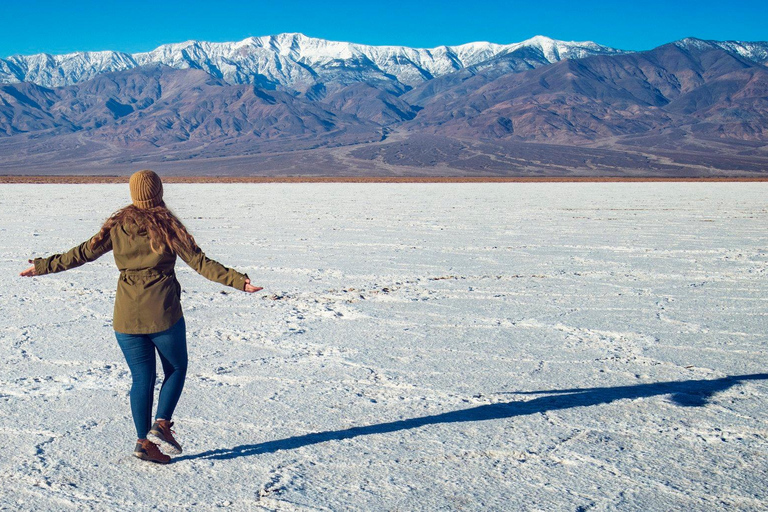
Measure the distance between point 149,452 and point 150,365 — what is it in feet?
1.28

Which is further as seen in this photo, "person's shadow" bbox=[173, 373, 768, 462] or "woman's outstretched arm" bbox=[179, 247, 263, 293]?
"person's shadow" bbox=[173, 373, 768, 462]

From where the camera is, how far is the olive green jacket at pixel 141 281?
10.3ft

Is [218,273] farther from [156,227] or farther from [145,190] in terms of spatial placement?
[145,190]

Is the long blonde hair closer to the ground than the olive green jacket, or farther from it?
farther from it

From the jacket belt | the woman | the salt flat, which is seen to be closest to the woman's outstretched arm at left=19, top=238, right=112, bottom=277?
the woman

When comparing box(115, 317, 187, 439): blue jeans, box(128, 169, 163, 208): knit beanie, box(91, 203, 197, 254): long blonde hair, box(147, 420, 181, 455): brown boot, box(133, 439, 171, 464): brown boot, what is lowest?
box(133, 439, 171, 464): brown boot

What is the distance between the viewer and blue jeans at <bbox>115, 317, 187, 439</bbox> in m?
3.19

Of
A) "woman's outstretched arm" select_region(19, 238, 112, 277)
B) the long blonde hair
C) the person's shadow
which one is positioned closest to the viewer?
the long blonde hair

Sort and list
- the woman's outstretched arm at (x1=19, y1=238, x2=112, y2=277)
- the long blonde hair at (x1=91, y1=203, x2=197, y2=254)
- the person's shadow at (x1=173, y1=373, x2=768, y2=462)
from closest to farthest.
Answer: the long blonde hair at (x1=91, y1=203, x2=197, y2=254) → the woman's outstretched arm at (x1=19, y1=238, x2=112, y2=277) → the person's shadow at (x1=173, y1=373, x2=768, y2=462)

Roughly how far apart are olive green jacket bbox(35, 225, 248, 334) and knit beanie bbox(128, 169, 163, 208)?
112 millimetres

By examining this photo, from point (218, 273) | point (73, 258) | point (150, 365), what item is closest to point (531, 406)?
point (218, 273)

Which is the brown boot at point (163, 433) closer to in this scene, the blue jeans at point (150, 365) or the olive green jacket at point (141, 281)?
the blue jeans at point (150, 365)

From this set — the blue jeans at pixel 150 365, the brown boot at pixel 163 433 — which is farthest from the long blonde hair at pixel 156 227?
the brown boot at pixel 163 433

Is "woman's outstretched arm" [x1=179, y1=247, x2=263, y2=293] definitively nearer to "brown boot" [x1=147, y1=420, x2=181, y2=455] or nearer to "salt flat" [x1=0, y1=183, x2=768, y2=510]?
"brown boot" [x1=147, y1=420, x2=181, y2=455]
